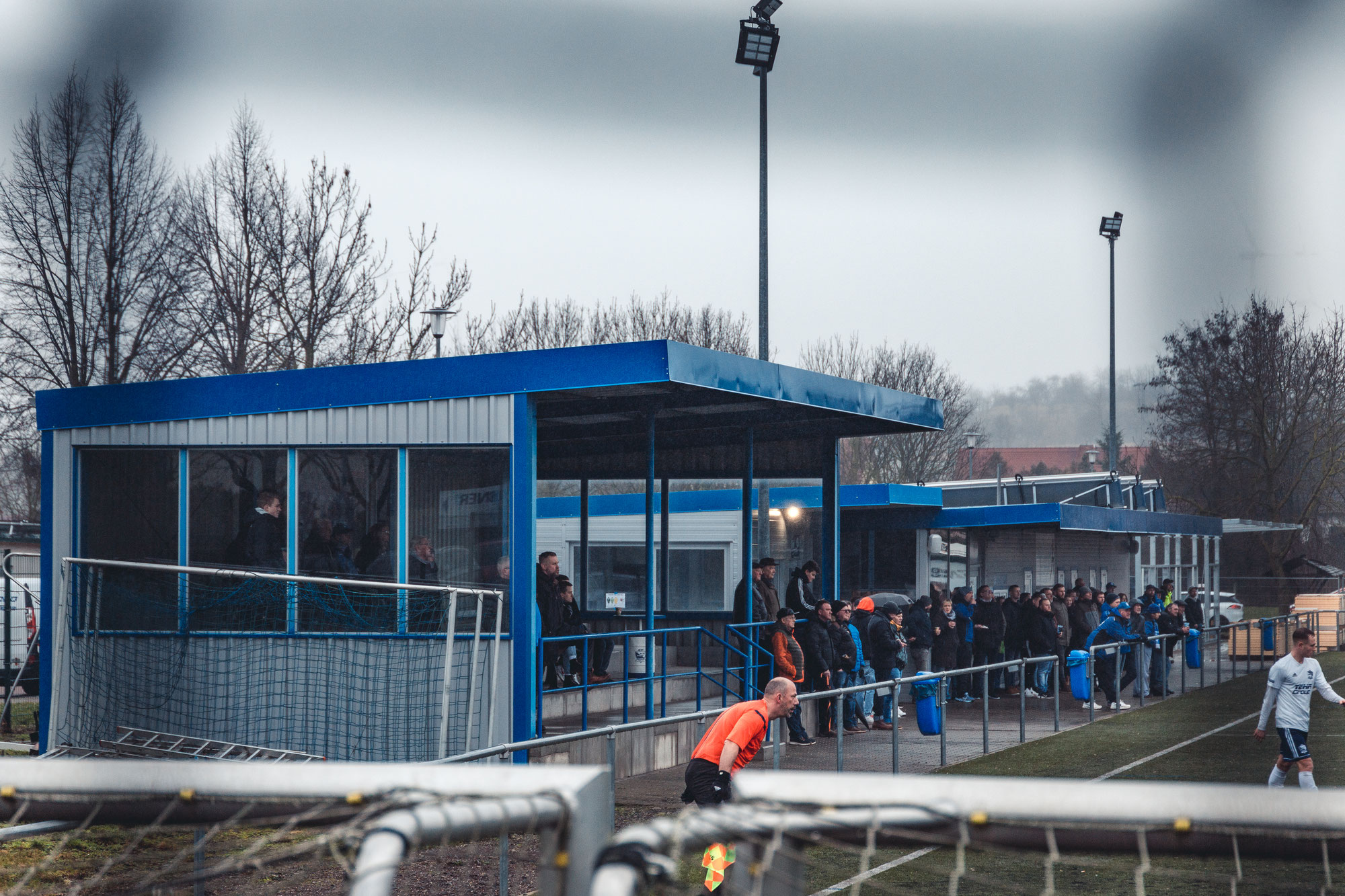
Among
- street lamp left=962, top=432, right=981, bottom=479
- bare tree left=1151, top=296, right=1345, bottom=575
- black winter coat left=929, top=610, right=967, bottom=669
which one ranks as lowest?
black winter coat left=929, top=610, right=967, bottom=669

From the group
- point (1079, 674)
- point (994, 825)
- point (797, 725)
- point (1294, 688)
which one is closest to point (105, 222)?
point (994, 825)

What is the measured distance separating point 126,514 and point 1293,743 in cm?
997

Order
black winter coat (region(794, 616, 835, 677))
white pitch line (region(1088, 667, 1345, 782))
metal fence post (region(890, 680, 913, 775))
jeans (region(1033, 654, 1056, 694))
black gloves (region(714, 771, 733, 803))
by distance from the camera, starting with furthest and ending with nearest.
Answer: jeans (region(1033, 654, 1056, 694)), black winter coat (region(794, 616, 835, 677)), white pitch line (region(1088, 667, 1345, 782)), metal fence post (region(890, 680, 913, 775)), black gloves (region(714, 771, 733, 803))

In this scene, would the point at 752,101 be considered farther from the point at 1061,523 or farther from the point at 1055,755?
the point at 1061,523

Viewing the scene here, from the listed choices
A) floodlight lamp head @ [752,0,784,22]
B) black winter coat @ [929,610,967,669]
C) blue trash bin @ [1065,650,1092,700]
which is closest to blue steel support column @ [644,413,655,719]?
black winter coat @ [929,610,967,669]

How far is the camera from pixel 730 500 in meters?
23.7

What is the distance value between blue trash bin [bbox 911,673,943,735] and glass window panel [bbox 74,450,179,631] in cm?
778

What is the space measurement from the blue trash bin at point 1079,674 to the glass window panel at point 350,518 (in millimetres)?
10866

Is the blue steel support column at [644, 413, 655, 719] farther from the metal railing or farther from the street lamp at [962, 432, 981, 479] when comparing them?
the street lamp at [962, 432, 981, 479]

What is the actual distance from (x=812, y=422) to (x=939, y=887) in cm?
873

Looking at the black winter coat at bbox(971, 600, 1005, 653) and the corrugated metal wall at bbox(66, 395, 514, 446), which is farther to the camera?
the black winter coat at bbox(971, 600, 1005, 653)

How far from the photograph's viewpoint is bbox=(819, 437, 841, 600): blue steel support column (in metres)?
16.7

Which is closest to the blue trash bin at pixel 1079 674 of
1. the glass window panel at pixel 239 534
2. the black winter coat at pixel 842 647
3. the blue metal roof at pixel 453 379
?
the black winter coat at pixel 842 647

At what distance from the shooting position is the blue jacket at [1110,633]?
19.8 m
